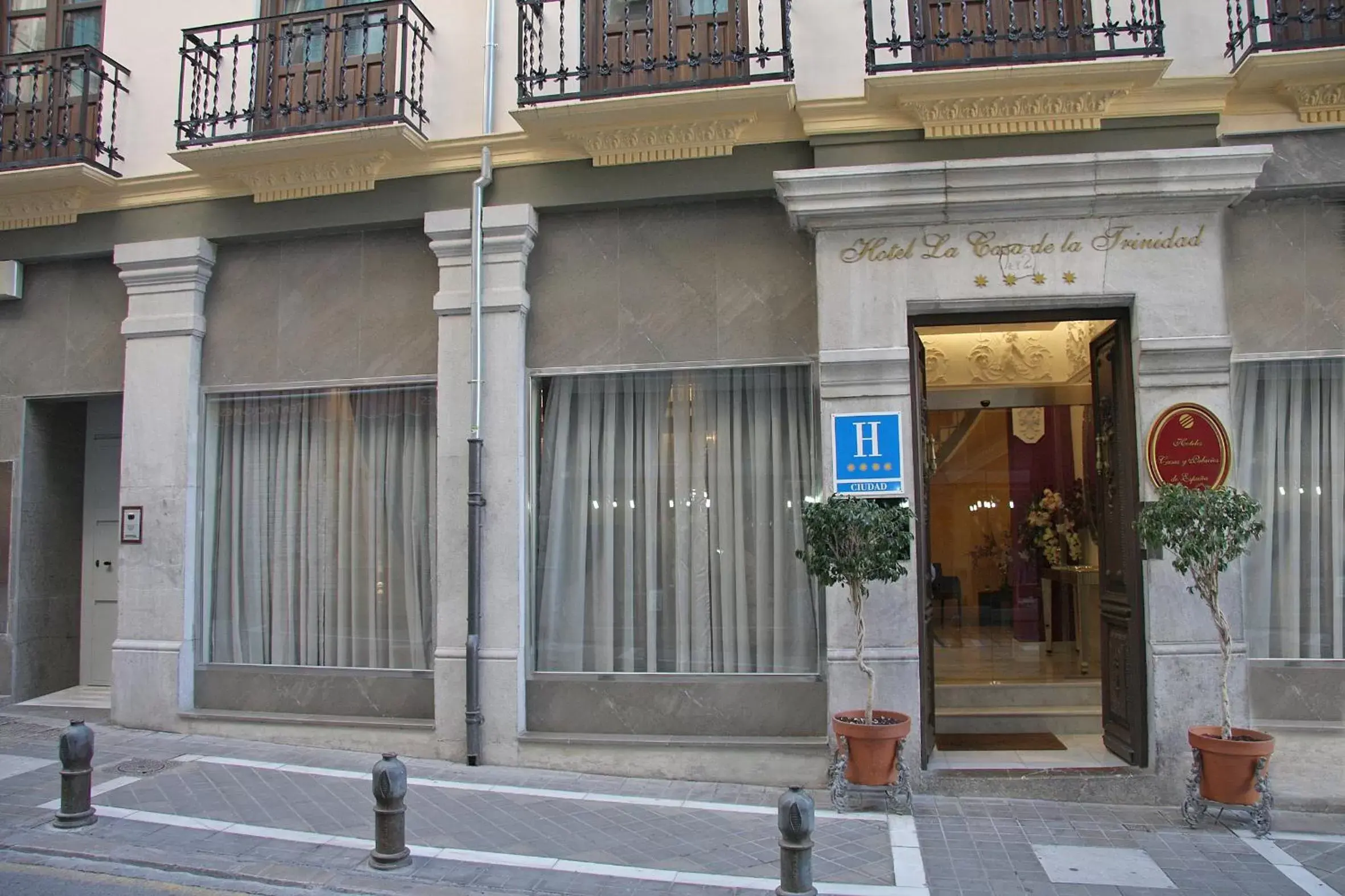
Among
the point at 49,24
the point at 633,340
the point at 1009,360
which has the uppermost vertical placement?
the point at 49,24

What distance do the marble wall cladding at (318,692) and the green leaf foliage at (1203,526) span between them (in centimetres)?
620

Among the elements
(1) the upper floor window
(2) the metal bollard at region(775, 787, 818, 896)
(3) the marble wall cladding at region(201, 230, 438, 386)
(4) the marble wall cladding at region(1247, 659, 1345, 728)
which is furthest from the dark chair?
(1) the upper floor window

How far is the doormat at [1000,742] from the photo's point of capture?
8.71 meters

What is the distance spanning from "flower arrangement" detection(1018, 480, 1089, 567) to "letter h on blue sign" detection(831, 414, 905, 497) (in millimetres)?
4368

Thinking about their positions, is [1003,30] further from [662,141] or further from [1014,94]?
[662,141]

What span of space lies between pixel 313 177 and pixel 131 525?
12.5 ft

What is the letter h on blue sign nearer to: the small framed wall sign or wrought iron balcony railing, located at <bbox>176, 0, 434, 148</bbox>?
wrought iron balcony railing, located at <bbox>176, 0, 434, 148</bbox>

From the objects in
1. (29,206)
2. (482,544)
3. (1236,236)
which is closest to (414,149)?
(482,544)

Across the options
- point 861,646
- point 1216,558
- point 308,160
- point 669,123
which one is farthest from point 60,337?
point 1216,558

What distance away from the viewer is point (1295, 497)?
8.32 metres

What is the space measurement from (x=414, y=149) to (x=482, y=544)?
3.64 metres

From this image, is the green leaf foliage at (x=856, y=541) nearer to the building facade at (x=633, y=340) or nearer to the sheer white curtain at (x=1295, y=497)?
the building facade at (x=633, y=340)

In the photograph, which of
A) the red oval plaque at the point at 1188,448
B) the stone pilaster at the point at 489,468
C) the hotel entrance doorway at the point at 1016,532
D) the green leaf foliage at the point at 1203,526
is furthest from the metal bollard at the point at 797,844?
the red oval plaque at the point at 1188,448

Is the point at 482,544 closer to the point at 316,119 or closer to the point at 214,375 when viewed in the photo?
the point at 214,375
